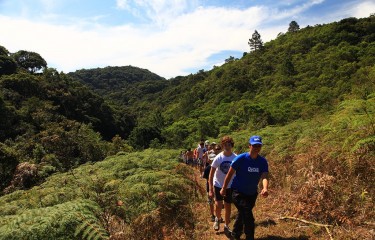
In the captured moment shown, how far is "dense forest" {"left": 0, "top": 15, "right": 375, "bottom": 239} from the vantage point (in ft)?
18.9

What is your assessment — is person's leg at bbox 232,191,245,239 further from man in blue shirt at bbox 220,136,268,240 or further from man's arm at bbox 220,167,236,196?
man's arm at bbox 220,167,236,196

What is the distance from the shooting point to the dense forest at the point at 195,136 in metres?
5.75

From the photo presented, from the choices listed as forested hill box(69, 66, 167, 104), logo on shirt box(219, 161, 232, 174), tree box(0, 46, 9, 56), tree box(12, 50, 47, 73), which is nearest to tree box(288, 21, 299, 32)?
forested hill box(69, 66, 167, 104)

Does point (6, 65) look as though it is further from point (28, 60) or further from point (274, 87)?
point (274, 87)

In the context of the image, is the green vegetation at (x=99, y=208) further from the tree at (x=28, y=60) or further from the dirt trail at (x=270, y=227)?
the tree at (x=28, y=60)

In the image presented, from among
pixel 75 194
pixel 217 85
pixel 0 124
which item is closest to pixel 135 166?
pixel 75 194

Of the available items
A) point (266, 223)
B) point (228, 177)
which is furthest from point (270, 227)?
point (228, 177)

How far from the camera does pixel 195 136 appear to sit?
1791 inches

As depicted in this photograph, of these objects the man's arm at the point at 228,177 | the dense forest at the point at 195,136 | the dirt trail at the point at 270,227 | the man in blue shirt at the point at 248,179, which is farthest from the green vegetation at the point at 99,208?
the man in blue shirt at the point at 248,179

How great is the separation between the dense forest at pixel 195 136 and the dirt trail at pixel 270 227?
0.28 meters

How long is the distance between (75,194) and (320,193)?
458 cm

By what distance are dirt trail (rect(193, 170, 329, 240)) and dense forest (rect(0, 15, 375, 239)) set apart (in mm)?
276

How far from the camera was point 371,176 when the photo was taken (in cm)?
594

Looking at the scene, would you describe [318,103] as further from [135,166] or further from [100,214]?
[100,214]
